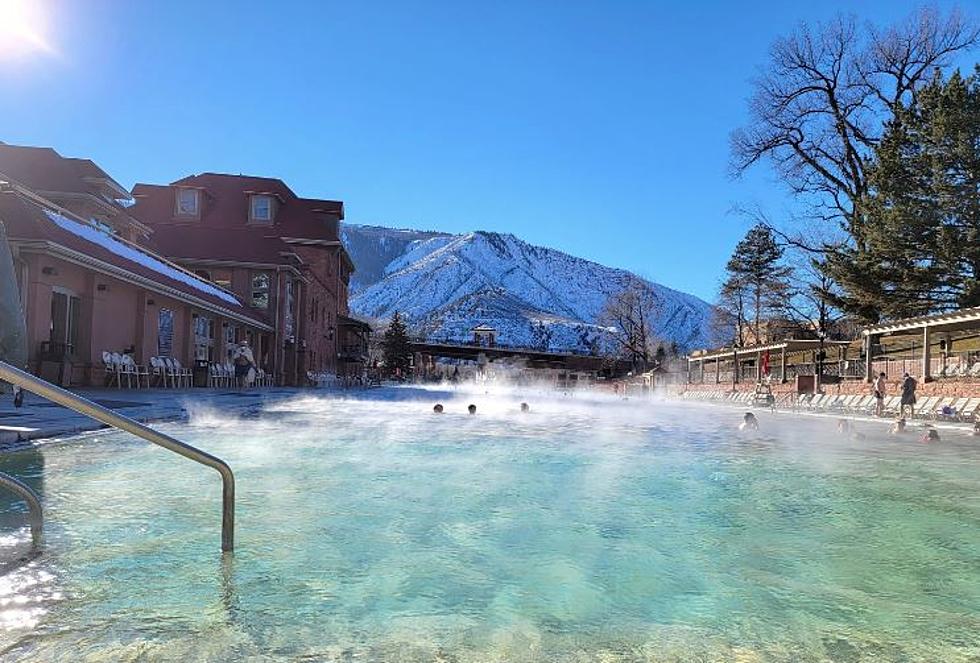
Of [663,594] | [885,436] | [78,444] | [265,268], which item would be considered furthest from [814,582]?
[265,268]

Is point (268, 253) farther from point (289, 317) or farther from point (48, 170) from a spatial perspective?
point (48, 170)

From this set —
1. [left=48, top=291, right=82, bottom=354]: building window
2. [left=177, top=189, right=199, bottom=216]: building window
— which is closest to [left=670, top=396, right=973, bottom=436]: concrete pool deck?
[left=48, top=291, right=82, bottom=354]: building window

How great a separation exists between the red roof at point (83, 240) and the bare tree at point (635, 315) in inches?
2079

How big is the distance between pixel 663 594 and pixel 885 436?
1357 centimetres

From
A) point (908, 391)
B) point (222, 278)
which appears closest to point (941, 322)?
point (908, 391)

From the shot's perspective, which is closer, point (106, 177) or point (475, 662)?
point (475, 662)

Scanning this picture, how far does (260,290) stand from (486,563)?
122 feet

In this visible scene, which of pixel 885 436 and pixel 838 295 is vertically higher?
pixel 838 295

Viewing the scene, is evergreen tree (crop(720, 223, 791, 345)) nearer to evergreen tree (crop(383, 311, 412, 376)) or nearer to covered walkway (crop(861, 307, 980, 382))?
covered walkway (crop(861, 307, 980, 382))

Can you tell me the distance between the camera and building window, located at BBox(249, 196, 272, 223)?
162 ft

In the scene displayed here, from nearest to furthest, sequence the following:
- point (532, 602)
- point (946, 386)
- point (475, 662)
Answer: point (475, 662), point (532, 602), point (946, 386)

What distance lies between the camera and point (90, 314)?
1984cm

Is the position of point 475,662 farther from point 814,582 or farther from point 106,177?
point 106,177

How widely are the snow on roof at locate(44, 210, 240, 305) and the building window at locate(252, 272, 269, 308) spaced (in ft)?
20.6
